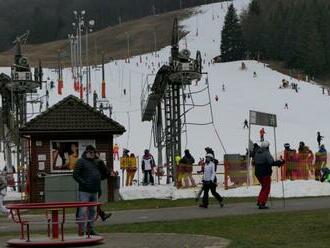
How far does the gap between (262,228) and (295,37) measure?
491ft

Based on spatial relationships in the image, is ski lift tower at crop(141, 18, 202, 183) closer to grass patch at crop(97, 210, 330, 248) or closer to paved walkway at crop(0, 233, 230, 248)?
grass patch at crop(97, 210, 330, 248)

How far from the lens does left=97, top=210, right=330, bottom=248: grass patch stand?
1341 centimetres

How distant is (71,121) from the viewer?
30.0 meters

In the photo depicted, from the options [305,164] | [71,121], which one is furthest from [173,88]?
[305,164]

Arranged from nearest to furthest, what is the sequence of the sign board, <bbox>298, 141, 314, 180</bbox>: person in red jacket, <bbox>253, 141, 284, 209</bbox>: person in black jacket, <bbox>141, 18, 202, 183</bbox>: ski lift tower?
<bbox>253, 141, 284, 209</bbox>: person in black jacket
the sign board
<bbox>298, 141, 314, 180</bbox>: person in red jacket
<bbox>141, 18, 202, 183</bbox>: ski lift tower

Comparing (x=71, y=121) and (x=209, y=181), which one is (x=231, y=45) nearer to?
(x=71, y=121)

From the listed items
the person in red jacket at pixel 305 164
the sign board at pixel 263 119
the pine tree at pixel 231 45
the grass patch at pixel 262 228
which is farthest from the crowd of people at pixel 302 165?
the pine tree at pixel 231 45

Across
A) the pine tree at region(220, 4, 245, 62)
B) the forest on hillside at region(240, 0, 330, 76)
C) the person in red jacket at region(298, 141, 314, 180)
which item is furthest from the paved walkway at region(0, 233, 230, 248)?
the pine tree at region(220, 4, 245, 62)

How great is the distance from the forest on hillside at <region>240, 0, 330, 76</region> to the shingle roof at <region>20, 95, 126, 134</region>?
122302 mm

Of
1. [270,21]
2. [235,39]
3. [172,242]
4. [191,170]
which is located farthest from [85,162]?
[270,21]

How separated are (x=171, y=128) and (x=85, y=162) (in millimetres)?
22488

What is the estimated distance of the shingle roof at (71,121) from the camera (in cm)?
2948

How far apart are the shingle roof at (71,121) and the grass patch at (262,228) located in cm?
1158

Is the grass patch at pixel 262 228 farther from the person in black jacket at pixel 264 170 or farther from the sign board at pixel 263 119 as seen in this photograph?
the sign board at pixel 263 119
